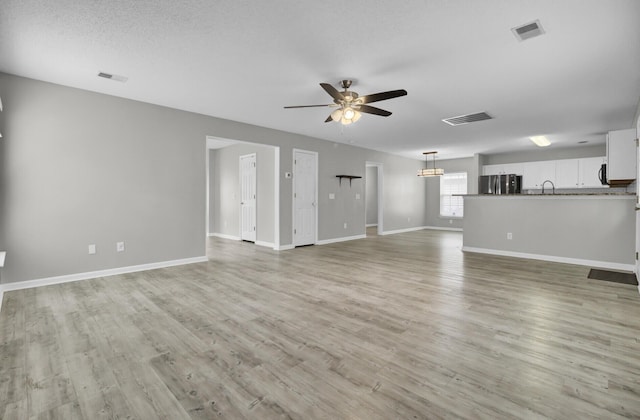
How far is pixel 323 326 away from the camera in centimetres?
258

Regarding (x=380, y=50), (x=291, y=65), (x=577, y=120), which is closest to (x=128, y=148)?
(x=291, y=65)

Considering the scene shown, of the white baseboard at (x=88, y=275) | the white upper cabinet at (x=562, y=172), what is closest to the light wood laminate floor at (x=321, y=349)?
the white baseboard at (x=88, y=275)

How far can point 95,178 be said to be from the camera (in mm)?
4203

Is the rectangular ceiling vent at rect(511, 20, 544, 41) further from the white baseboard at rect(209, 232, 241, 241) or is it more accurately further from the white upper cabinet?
the white upper cabinet

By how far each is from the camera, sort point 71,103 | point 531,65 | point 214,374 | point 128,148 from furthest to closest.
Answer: point 128,148, point 71,103, point 531,65, point 214,374

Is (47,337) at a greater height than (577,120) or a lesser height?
lesser

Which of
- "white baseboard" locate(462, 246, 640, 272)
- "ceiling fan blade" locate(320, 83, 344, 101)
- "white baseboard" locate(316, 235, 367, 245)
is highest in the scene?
"ceiling fan blade" locate(320, 83, 344, 101)

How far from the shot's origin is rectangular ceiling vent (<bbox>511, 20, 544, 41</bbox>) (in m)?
2.56

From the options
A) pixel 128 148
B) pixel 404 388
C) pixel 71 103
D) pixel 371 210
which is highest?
pixel 71 103

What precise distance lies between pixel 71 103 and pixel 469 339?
5.38m

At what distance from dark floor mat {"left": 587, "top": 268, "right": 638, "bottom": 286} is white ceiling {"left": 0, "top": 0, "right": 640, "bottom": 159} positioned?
2.60 m

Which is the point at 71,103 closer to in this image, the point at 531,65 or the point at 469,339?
the point at 469,339

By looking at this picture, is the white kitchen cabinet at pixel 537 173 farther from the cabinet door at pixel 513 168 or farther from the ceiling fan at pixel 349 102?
the ceiling fan at pixel 349 102

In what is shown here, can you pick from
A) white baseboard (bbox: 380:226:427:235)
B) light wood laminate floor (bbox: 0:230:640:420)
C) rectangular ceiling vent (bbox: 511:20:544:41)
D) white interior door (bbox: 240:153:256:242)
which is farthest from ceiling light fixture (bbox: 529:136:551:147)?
white interior door (bbox: 240:153:256:242)
